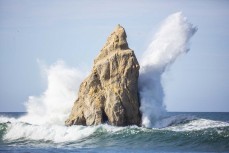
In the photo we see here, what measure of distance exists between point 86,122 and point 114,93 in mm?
2766

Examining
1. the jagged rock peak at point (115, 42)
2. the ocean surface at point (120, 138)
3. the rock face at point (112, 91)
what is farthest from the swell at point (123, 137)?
the jagged rock peak at point (115, 42)

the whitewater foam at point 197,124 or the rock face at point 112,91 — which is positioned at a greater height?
the rock face at point 112,91

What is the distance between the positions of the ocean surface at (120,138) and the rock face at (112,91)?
5.01 feet

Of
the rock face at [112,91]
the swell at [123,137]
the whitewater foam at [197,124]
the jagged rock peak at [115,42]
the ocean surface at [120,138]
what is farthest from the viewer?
the jagged rock peak at [115,42]

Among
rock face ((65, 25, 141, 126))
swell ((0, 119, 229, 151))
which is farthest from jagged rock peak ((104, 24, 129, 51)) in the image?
swell ((0, 119, 229, 151))

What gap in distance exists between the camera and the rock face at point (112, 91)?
34.0 meters

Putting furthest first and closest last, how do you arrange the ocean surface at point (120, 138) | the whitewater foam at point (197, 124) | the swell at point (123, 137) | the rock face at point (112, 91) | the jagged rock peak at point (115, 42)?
the jagged rock peak at point (115, 42) → the rock face at point (112, 91) → the whitewater foam at point (197, 124) → the swell at point (123, 137) → the ocean surface at point (120, 138)

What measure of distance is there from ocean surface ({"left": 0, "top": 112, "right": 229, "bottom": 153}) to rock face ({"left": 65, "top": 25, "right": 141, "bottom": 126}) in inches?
60.2

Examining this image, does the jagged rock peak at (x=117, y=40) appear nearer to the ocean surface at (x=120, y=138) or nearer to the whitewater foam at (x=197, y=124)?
the ocean surface at (x=120, y=138)

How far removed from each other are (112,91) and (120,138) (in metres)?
4.35

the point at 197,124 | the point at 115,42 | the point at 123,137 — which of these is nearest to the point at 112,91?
the point at 115,42

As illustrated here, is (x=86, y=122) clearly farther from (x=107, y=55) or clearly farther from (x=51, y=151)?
(x=51, y=151)

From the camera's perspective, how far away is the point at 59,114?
42.2m

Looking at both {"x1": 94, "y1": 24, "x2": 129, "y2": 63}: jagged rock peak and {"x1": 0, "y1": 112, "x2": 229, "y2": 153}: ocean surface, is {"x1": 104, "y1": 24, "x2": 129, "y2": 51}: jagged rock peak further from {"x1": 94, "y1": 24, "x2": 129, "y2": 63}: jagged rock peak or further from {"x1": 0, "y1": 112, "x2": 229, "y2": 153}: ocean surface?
{"x1": 0, "y1": 112, "x2": 229, "y2": 153}: ocean surface
